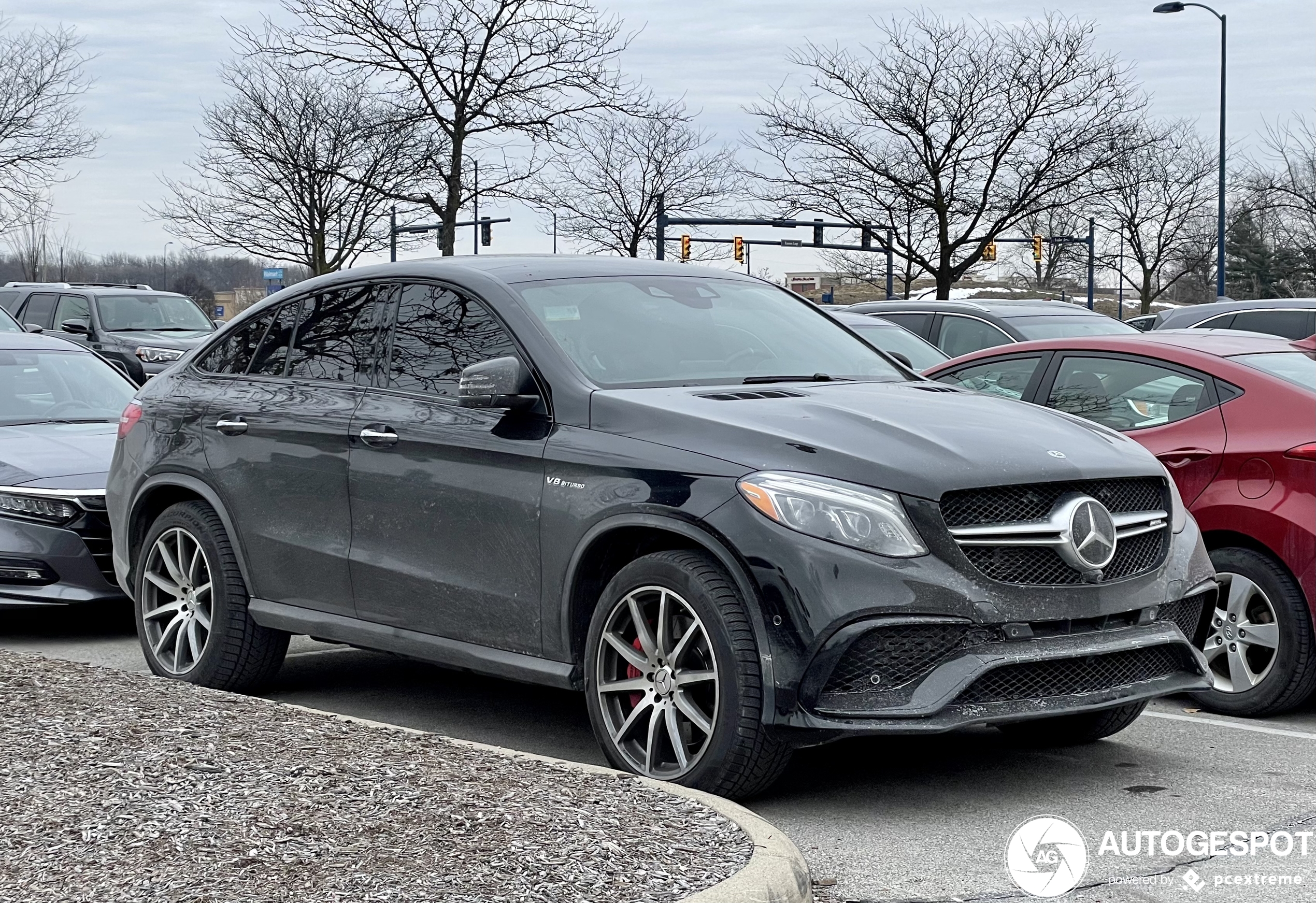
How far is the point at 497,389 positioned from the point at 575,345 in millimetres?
410

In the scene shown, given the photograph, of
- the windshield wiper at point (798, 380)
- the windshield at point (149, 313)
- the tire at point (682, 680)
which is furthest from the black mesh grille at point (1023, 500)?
the windshield at point (149, 313)

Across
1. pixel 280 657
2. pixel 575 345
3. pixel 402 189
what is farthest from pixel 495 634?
pixel 402 189

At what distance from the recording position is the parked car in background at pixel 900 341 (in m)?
13.5

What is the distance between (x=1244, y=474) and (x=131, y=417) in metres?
4.94

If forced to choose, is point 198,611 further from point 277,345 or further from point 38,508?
point 38,508

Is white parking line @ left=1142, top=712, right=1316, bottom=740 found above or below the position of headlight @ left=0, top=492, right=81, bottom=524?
below

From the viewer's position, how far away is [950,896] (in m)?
4.13

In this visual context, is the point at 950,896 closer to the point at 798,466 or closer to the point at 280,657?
the point at 798,466

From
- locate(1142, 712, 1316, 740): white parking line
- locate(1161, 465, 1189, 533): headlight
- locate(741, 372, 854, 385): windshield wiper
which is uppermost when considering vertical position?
locate(741, 372, 854, 385): windshield wiper

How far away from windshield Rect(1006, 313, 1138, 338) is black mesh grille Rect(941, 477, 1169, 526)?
29.4 ft

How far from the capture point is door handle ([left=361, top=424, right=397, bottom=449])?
5914 millimetres

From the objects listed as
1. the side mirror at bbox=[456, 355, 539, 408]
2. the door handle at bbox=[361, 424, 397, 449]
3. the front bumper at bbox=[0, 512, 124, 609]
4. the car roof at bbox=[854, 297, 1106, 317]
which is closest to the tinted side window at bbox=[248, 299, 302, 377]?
the door handle at bbox=[361, 424, 397, 449]

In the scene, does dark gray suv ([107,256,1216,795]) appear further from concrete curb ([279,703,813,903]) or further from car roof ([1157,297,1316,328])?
car roof ([1157,297,1316,328])

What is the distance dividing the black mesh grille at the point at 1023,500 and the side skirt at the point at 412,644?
4.73ft
